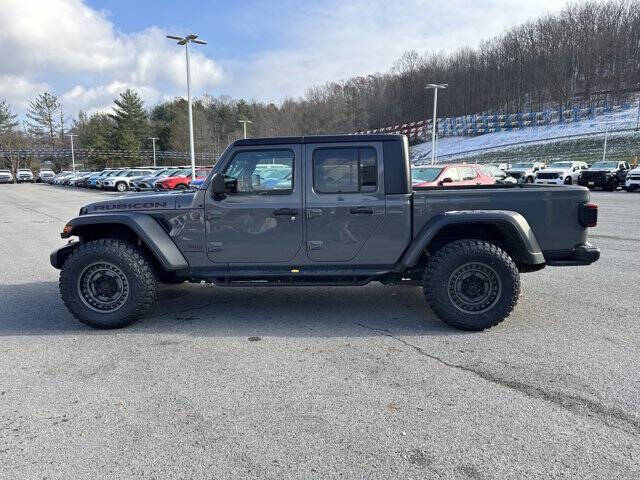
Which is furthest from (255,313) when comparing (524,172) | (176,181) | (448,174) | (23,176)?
(23,176)

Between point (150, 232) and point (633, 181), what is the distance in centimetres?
2811

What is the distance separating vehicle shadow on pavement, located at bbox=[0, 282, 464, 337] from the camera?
4816 millimetres

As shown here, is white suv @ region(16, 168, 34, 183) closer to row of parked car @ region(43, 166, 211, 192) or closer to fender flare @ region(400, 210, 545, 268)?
row of parked car @ region(43, 166, 211, 192)

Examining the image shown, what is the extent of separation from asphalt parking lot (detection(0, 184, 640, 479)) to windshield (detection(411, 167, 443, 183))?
7875 mm

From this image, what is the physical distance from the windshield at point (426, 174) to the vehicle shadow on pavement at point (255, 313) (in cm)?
759

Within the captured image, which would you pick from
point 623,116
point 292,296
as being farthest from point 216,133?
point 292,296

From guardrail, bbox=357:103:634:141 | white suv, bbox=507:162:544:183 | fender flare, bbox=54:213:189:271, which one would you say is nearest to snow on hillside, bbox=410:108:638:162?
guardrail, bbox=357:103:634:141

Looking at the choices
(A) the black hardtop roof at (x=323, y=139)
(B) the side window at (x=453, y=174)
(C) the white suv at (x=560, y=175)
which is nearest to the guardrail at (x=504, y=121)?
(C) the white suv at (x=560, y=175)

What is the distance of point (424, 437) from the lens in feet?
9.50

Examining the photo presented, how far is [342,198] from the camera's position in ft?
15.6

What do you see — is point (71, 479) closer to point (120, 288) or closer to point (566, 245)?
point (120, 288)

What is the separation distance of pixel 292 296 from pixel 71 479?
3.68 meters

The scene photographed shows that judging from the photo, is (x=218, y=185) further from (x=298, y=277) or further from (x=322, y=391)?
(x=322, y=391)

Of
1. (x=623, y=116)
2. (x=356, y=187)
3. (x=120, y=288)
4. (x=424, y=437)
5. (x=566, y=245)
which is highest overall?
(x=623, y=116)
